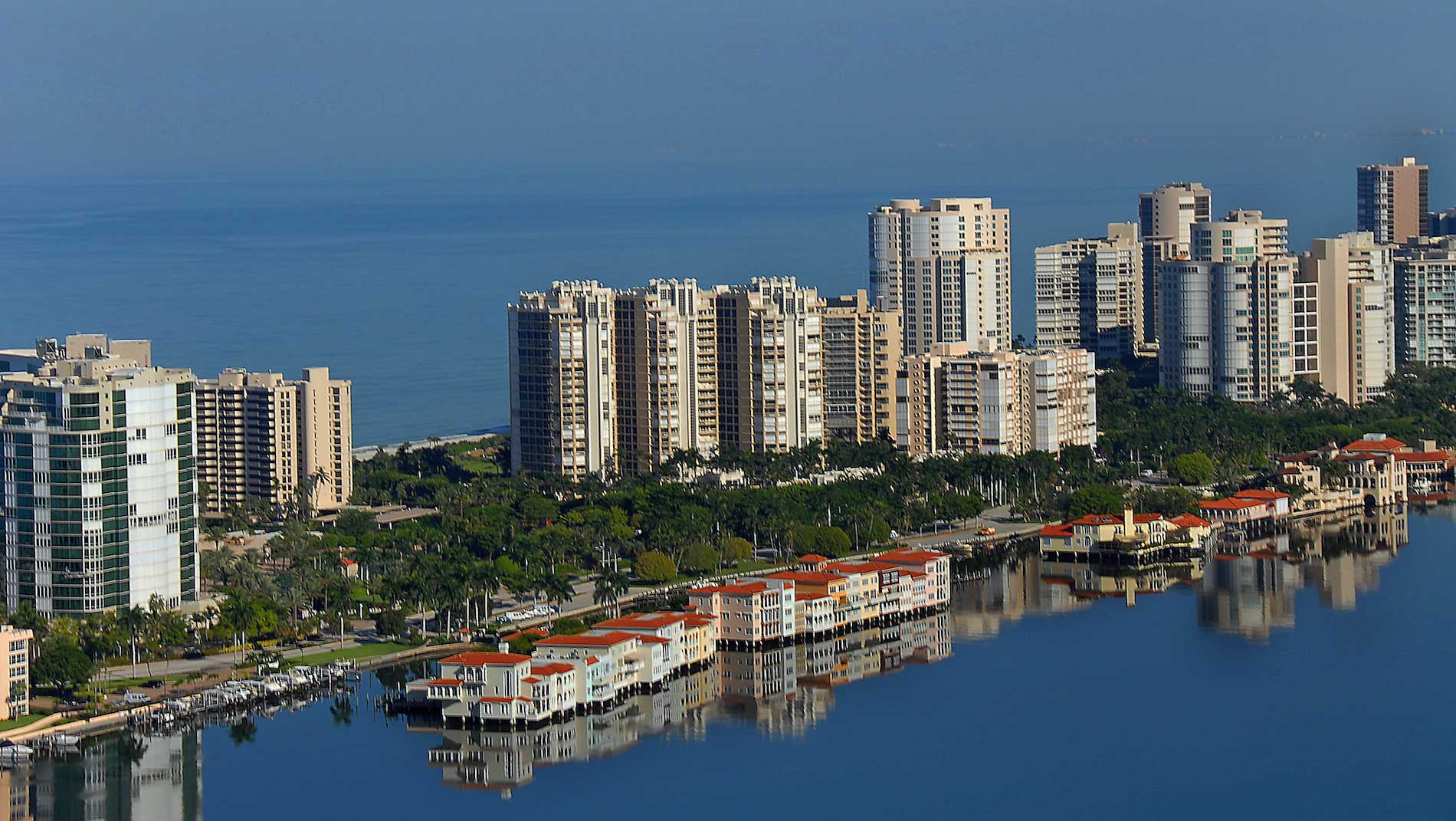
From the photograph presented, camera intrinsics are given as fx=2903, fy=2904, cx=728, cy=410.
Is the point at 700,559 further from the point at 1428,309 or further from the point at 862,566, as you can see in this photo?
the point at 1428,309

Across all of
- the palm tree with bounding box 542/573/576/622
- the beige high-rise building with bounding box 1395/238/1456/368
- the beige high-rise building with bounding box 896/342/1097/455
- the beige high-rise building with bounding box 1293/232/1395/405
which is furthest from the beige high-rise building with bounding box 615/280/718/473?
the beige high-rise building with bounding box 1395/238/1456/368

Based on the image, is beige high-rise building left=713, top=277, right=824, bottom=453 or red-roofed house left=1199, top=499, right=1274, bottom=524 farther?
beige high-rise building left=713, top=277, right=824, bottom=453

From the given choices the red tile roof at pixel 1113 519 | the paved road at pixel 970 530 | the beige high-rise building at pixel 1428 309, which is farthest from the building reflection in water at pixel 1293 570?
the beige high-rise building at pixel 1428 309

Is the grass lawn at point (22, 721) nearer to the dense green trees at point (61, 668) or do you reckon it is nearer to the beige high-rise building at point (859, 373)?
the dense green trees at point (61, 668)

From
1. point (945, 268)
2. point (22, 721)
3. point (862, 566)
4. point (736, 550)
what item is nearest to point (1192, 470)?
point (736, 550)

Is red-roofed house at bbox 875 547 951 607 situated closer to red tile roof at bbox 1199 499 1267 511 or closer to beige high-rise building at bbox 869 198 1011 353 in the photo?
red tile roof at bbox 1199 499 1267 511

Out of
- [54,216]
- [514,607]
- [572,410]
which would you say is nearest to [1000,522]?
[572,410]
